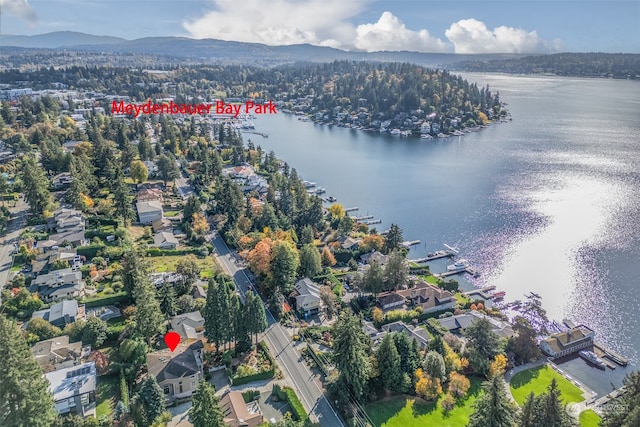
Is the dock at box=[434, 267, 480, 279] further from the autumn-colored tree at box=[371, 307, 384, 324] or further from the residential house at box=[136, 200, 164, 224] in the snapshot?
the residential house at box=[136, 200, 164, 224]

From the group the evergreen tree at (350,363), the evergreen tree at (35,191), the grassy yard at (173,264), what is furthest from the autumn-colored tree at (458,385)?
the evergreen tree at (35,191)

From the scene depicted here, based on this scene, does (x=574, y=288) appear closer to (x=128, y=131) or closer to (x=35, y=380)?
(x=35, y=380)

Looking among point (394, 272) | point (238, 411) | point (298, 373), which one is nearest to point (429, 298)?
point (394, 272)

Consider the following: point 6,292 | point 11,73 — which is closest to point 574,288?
point 6,292

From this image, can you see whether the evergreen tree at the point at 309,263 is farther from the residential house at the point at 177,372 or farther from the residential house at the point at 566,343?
the residential house at the point at 566,343

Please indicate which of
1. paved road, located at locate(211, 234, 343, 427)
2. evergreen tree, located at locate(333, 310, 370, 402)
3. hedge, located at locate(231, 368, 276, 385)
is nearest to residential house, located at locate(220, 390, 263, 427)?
hedge, located at locate(231, 368, 276, 385)

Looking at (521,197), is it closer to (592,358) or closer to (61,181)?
(592,358)

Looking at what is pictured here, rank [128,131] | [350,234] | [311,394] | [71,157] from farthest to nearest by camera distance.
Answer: [128,131] → [71,157] → [350,234] → [311,394]
